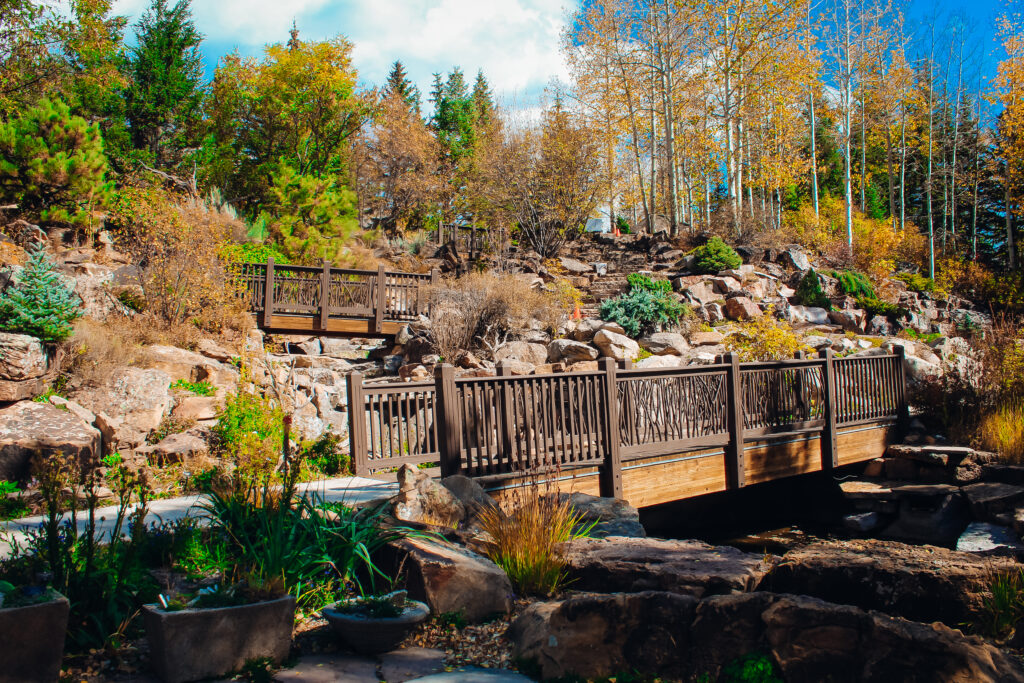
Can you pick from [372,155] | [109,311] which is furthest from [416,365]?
[372,155]

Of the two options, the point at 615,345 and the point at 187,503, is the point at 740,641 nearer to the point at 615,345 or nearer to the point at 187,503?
the point at 187,503

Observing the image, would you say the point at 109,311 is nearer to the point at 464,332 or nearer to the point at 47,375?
the point at 47,375

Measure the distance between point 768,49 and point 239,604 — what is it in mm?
26023

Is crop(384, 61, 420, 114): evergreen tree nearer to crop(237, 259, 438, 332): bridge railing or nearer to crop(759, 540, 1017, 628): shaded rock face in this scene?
crop(237, 259, 438, 332): bridge railing

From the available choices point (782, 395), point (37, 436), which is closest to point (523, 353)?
point (782, 395)

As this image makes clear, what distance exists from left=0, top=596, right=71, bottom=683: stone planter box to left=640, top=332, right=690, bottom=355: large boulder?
525 inches

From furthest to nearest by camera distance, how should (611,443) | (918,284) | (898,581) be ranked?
(918,284) → (611,443) → (898,581)

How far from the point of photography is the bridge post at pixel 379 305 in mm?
16234

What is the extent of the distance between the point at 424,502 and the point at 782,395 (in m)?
6.38

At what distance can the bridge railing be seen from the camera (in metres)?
15.3

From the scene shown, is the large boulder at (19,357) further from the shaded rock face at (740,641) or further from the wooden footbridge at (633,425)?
the shaded rock face at (740,641)

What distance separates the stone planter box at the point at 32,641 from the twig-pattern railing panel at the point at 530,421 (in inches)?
167

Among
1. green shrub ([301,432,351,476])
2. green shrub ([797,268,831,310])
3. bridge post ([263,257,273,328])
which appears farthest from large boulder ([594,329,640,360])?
bridge post ([263,257,273,328])

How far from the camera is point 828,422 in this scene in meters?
10.0
